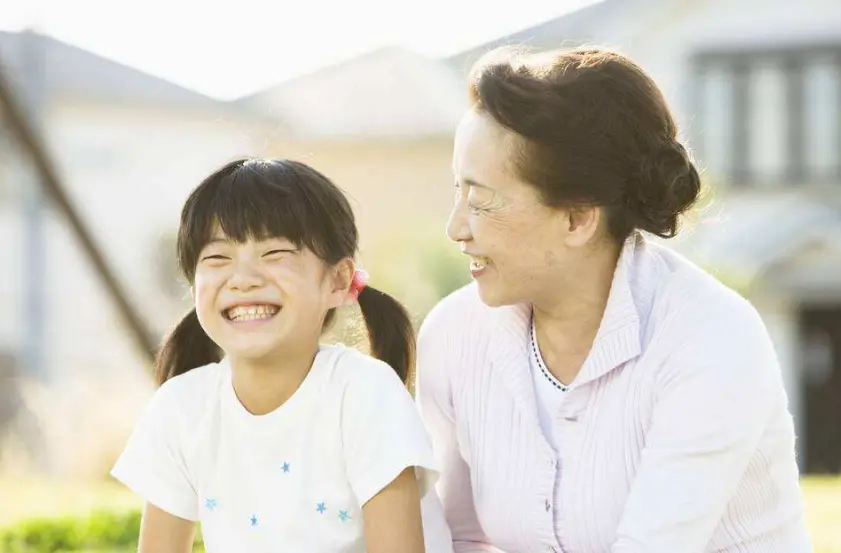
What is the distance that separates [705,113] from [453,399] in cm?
1429

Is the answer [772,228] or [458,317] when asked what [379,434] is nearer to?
[458,317]

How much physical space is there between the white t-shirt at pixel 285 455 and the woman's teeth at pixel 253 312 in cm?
18

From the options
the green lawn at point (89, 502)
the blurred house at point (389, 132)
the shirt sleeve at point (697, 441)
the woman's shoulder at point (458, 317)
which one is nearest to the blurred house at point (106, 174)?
the blurred house at point (389, 132)

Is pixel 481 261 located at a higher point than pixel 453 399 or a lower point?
higher

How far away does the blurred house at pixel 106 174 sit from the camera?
20.8 metres

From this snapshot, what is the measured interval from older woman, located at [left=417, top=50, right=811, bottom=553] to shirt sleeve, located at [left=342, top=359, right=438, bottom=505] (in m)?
0.29

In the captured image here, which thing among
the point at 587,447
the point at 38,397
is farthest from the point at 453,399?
the point at 38,397

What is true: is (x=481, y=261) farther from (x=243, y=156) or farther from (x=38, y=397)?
(x=38, y=397)

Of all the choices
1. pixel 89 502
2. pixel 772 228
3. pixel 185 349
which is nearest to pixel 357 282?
pixel 185 349

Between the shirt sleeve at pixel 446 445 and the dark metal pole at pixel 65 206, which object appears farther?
the dark metal pole at pixel 65 206

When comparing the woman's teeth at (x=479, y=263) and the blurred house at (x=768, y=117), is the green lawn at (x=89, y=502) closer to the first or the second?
the woman's teeth at (x=479, y=263)

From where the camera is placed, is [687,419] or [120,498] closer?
[687,419]

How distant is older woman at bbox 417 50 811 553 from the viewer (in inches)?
118

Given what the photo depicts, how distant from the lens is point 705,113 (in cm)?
1720
